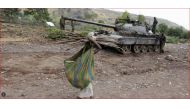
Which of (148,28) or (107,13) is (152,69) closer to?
(148,28)

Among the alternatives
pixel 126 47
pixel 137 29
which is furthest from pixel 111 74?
pixel 137 29

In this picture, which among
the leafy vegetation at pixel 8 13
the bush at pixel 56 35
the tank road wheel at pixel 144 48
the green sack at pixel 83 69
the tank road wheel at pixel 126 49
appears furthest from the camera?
the leafy vegetation at pixel 8 13

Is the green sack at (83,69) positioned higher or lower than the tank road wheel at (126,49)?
higher

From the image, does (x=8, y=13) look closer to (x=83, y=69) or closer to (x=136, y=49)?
(x=136, y=49)

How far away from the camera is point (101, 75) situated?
A: 1251 cm

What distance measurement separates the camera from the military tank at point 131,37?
18000 mm

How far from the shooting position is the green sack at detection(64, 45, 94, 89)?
8367 millimetres

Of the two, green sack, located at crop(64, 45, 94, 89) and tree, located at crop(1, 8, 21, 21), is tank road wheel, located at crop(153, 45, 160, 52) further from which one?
tree, located at crop(1, 8, 21, 21)

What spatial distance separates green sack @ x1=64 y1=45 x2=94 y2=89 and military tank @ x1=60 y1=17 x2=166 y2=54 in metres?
8.98

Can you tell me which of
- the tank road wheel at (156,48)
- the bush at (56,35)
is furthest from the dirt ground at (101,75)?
the tank road wheel at (156,48)

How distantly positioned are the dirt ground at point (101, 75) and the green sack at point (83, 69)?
644 mm

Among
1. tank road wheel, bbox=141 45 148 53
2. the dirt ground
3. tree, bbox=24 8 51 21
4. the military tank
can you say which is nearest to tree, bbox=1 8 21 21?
tree, bbox=24 8 51 21

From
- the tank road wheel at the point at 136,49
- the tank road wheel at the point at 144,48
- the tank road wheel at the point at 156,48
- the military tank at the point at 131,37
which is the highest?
the military tank at the point at 131,37

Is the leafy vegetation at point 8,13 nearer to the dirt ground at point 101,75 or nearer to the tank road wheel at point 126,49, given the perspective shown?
the dirt ground at point 101,75
